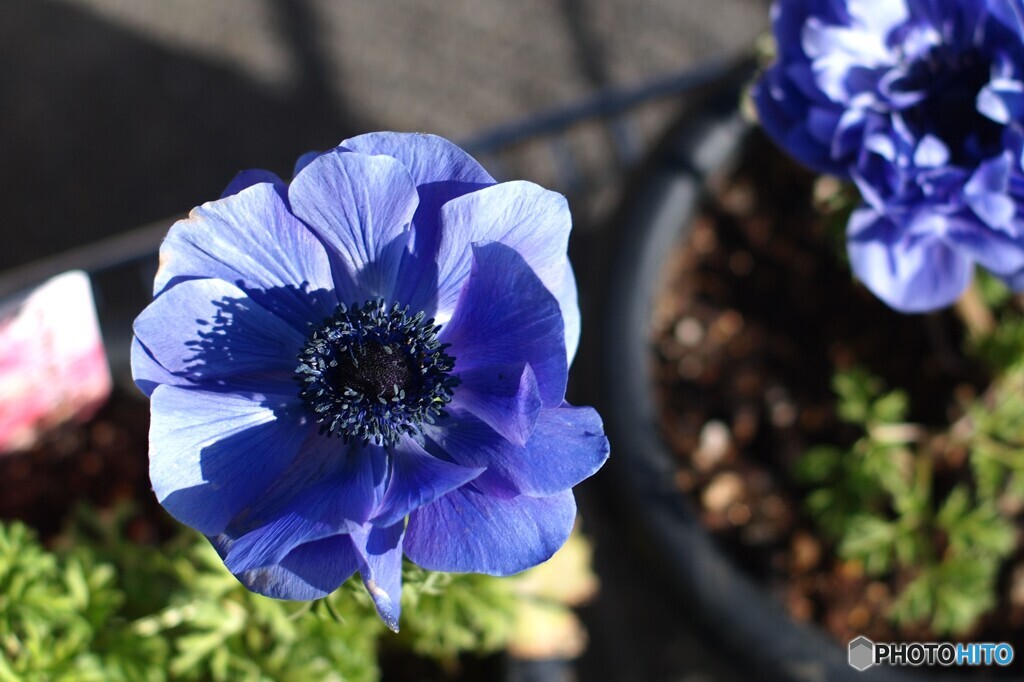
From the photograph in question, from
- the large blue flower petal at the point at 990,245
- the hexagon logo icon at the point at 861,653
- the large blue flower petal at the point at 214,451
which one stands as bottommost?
the hexagon logo icon at the point at 861,653

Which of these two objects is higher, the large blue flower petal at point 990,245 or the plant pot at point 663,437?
the large blue flower petal at point 990,245

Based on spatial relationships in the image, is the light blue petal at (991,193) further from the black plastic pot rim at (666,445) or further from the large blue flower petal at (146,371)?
the large blue flower petal at (146,371)

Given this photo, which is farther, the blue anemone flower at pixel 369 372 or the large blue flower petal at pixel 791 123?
the large blue flower petal at pixel 791 123

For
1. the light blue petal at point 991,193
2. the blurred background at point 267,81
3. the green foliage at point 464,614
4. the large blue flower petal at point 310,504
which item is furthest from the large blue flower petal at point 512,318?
the blurred background at point 267,81

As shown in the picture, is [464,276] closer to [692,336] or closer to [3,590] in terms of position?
[3,590]

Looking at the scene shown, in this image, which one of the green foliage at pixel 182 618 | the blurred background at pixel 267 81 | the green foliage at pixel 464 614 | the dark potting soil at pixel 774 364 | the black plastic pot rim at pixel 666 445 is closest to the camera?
the green foliage at pixel 182 618

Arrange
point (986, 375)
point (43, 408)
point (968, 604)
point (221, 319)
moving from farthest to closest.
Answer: point (986, 375), point (968, 604), point (43, 408), point (221, 319)

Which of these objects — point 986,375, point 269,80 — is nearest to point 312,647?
point 986,375

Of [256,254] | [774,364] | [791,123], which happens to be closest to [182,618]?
[256,254]

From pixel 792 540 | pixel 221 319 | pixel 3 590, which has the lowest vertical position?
pixel 792 540
